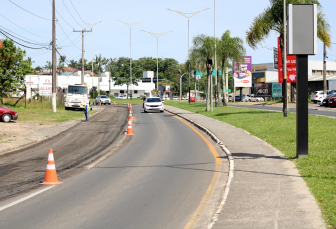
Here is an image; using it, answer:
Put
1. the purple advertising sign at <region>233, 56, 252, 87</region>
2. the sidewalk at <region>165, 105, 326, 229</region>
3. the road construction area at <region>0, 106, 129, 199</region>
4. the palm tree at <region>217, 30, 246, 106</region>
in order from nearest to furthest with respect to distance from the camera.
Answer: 1. the sidewalk at <region>165, 105, 326, 229</region>
2. the road construction area at <region>0, 106, 129, 199</region>
3. the palm tree at <region>217, 30, 246, 106</region>
4. the purple advertising sign at <region>233, 56, 252, 87</region>

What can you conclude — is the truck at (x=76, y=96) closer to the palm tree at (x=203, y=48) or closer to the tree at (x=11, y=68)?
the tree at (x=11, y=68)

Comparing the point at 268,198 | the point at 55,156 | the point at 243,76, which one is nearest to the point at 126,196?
the point at 268,198

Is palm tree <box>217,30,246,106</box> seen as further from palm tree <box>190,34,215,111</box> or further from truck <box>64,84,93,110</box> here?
truck <box>64,84,93,110</box>

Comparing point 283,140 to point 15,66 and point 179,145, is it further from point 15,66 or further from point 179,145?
point 15,66

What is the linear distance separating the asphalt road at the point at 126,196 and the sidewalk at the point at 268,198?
0.74 metres

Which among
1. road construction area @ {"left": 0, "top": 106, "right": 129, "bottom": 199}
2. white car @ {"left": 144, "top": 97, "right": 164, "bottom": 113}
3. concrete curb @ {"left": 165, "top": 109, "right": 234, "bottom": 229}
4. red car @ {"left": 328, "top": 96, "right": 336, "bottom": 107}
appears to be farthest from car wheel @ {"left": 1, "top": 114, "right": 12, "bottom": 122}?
red car @ {"left": 328, "top": 96, "right": 336, "bottom": 107}

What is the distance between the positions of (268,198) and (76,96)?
1452 inches

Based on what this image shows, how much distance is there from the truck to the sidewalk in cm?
3212

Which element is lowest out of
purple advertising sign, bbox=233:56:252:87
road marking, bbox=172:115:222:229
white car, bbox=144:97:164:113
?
road marking, bbox=172:115:222:229

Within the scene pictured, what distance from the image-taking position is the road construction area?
9.97 m

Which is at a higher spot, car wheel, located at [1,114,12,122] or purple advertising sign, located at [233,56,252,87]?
purple advertising sign, located at [233,56,252,87]

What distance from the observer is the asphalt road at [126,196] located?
6.61 m

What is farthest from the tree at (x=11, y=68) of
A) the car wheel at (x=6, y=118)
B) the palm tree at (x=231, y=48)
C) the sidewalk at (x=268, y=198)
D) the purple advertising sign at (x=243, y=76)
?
the purple advertising sign at (x=243, y=76)

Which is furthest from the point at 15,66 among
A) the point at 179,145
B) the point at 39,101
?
the point at 179,145
